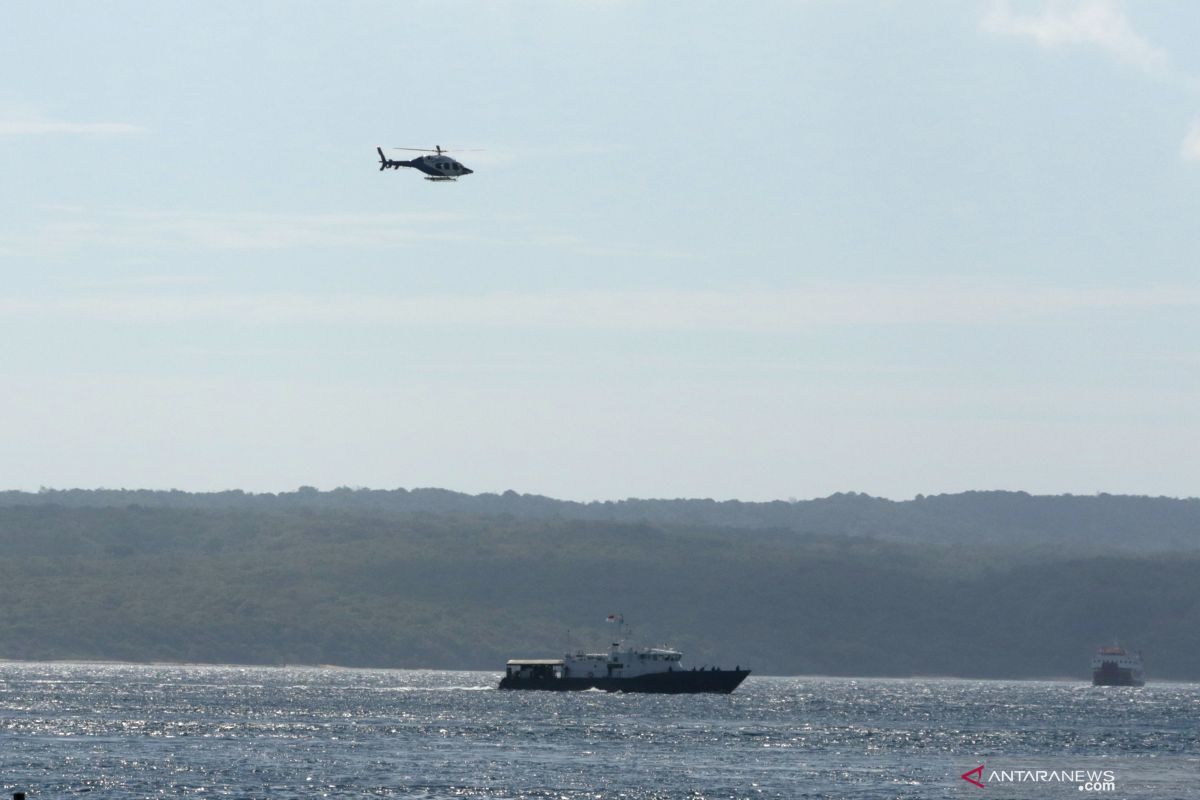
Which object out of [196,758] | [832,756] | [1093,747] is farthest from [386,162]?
[1093,747]

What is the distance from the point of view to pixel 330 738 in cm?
17975

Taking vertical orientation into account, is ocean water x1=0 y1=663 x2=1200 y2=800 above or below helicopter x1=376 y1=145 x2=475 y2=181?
below

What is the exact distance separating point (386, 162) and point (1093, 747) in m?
81.1

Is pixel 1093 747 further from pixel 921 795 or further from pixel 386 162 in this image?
pixel 386 162

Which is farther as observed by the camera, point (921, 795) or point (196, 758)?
point (196, 758)

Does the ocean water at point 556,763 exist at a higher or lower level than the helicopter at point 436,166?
lower
